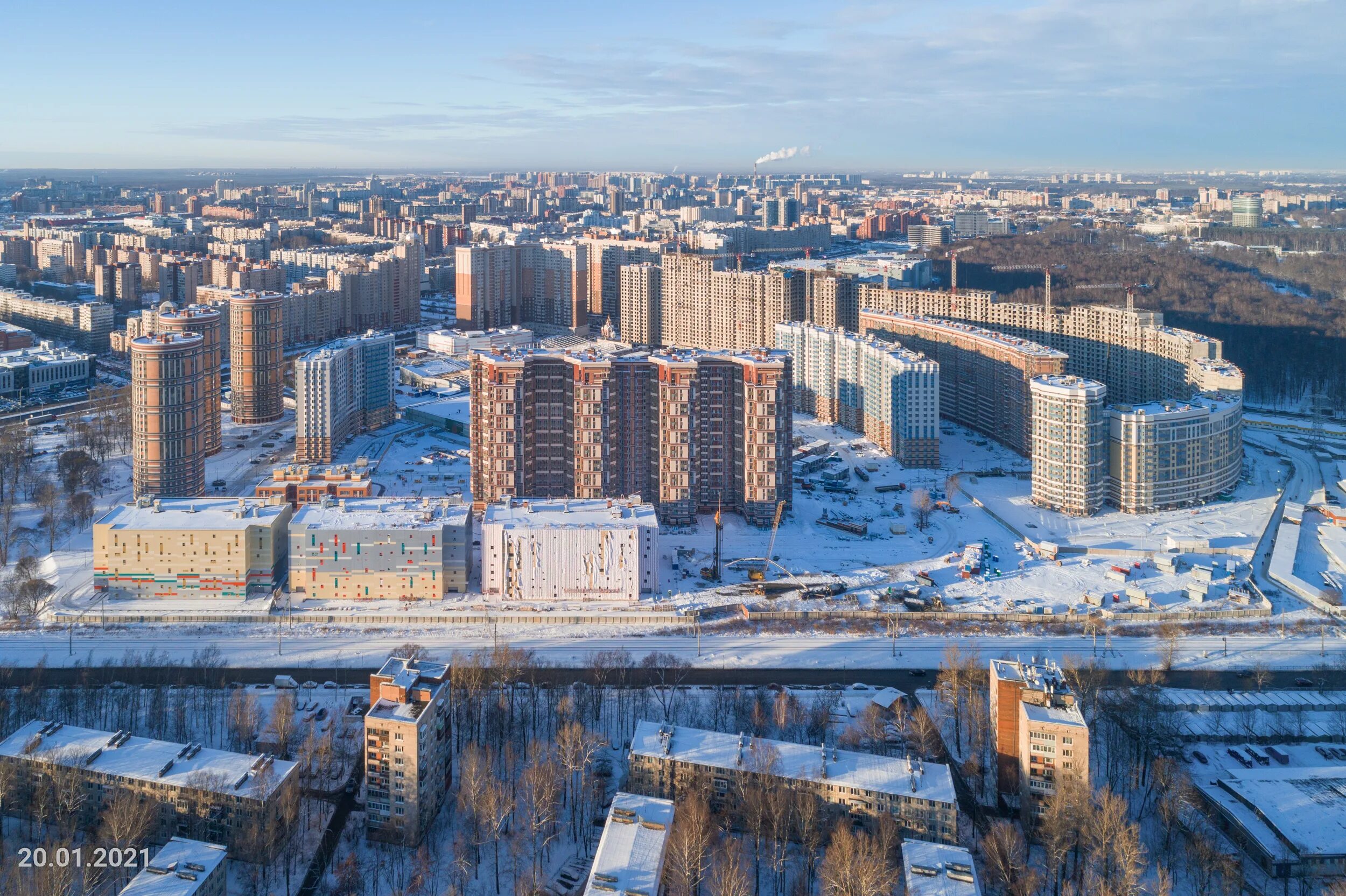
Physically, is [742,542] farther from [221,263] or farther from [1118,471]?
[221,263]

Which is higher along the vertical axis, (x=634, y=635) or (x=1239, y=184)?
(x=1239, y=184)

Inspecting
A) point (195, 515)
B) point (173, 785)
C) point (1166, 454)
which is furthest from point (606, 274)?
point (173, 785)

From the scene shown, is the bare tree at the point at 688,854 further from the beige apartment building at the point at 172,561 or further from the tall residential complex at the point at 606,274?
the tall residential complex at the point at 606,274

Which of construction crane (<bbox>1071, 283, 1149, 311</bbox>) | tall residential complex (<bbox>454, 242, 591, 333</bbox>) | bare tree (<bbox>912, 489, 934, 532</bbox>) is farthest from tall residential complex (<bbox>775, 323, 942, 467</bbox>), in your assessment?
tall residential complex (<bbox>454, 242, 591, 333</bbox>)

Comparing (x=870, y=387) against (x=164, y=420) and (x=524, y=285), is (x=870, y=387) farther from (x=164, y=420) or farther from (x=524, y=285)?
(x=524, y=285)

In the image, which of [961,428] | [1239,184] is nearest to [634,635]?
[961,428]
